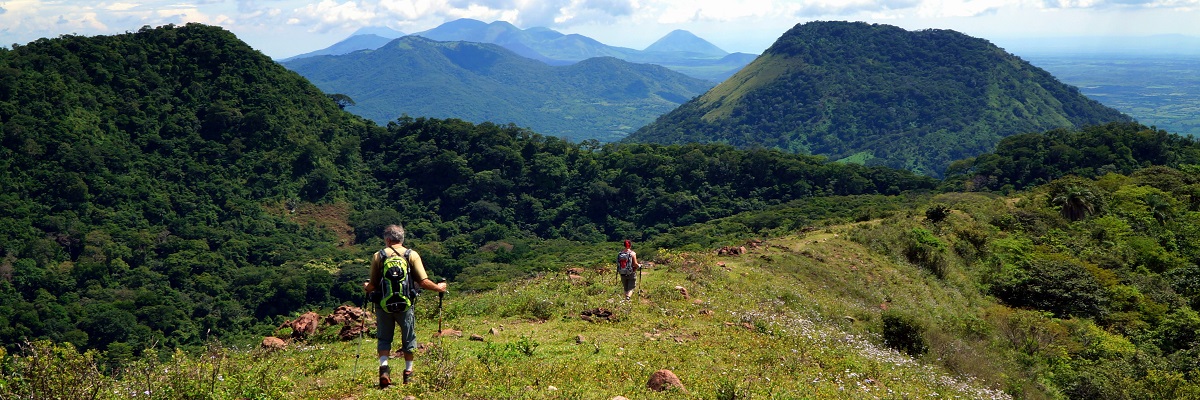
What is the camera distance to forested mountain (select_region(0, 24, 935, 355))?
5341cm

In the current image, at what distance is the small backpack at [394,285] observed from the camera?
7.55 metres

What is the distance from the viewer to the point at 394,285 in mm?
7602

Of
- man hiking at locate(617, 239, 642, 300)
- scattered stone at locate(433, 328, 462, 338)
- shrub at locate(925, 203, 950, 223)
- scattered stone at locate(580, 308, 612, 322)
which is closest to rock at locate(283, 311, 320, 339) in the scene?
scattered stone at locate(433, 328, 462, 338)

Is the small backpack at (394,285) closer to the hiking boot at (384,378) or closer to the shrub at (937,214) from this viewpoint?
the hiking boot at (384,378)

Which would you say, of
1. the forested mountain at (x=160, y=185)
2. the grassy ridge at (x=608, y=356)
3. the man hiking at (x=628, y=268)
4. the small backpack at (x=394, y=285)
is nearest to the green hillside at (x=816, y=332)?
the grassy ridge at (x=608, y=356)

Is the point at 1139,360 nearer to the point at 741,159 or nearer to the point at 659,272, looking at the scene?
the point at 659,272

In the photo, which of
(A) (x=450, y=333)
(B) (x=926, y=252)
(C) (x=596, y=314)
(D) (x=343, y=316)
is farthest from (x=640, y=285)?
(B) (x=926, y=252)

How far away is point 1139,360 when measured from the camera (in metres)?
17.2

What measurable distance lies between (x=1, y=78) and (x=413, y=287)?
81.6 m

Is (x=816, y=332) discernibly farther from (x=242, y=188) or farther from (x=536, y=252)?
(x=242, y=188)

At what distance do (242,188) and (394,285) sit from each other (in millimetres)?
74534

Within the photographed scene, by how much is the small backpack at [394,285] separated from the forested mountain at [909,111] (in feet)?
532

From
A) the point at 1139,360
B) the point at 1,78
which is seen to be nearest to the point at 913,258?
the point at 1139,360

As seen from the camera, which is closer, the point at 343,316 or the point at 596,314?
the point at 343,316
